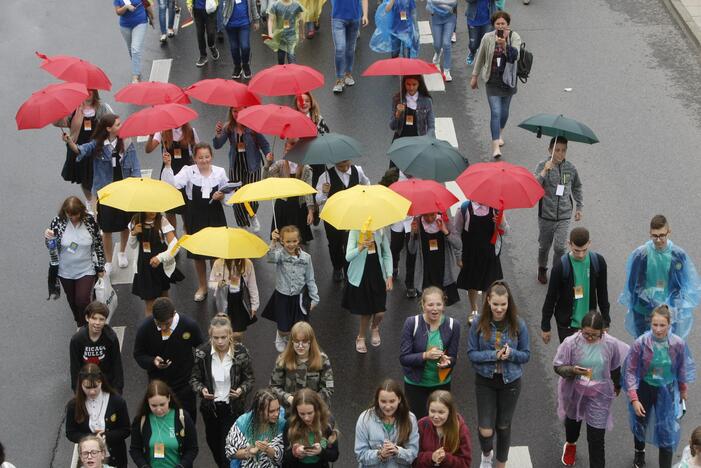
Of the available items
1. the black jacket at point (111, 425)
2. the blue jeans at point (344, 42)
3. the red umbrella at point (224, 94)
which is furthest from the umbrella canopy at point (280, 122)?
the blue jeans at point (344, 42)

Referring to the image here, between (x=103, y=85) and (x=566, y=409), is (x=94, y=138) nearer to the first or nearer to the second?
(x=103, y=85)

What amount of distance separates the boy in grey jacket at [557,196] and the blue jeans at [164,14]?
822cm

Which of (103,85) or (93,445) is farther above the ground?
(103,85)

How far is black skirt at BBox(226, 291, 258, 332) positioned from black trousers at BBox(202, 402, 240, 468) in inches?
58.4

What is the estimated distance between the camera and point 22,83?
683 inches

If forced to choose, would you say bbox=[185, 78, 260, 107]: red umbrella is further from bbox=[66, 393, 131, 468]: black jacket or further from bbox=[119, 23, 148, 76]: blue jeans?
bbox=[66, 393, 131, 468]: black jacket

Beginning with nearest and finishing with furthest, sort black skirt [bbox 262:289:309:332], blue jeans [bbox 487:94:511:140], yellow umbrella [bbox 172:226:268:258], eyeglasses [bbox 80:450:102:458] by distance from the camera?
eyeglasses [bbox 80:450:102:458]
yellow umbrella [bbox 172:226:268:258]
black skirt [bbox 262:289:309:332]
blue jeans [bbox 487:94:511:140]

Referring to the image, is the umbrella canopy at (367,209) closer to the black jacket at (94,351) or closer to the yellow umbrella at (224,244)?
the yellow umbrella at (224,244)

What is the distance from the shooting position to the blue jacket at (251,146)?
12.9 m

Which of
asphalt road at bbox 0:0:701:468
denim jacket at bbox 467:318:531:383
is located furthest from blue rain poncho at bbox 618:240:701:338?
denim jacket at bbox 467:318:531:383

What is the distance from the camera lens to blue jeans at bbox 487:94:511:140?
1468 cm

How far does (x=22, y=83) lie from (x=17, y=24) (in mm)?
2364

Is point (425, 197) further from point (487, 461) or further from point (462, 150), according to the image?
point (462, 150)

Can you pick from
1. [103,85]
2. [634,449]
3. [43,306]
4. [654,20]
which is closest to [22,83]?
[103,85]
